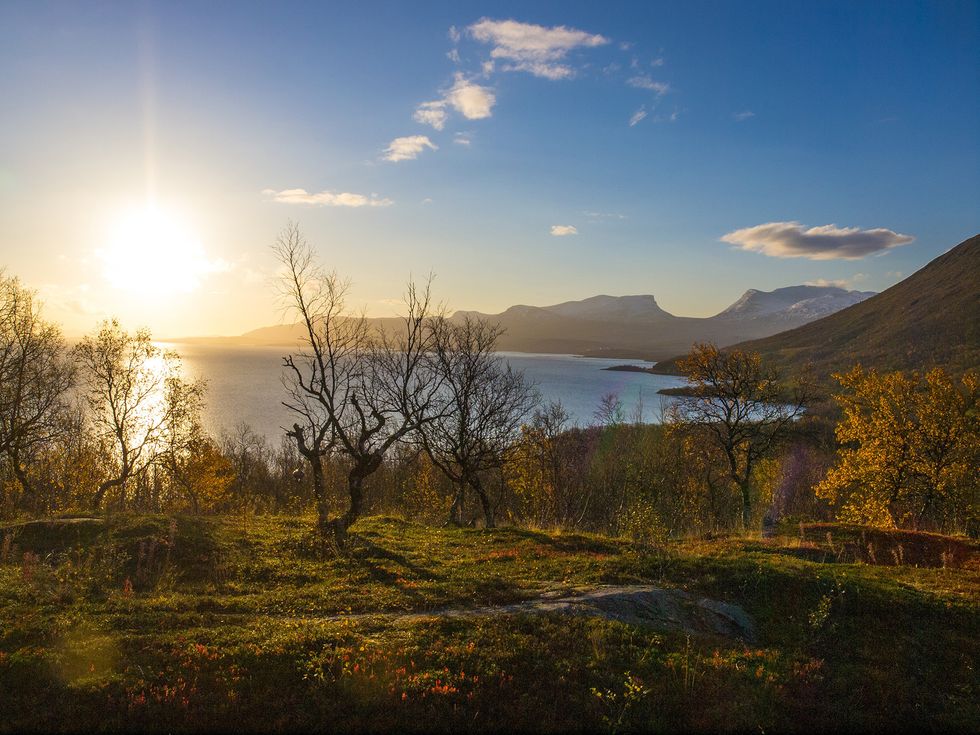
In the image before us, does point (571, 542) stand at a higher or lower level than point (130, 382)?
lower

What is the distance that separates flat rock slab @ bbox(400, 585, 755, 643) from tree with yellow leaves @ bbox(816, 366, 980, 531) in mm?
28886

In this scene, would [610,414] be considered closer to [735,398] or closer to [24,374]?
[735,398]

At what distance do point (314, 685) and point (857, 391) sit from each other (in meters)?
42.2

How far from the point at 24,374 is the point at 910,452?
60.0 metres

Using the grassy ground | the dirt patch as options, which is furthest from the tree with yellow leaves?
the grassy ground

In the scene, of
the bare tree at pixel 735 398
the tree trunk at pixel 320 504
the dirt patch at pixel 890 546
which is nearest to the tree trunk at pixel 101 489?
the tree trunk at pixel 320 504

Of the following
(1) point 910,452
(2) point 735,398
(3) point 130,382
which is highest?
(3) point 130,382

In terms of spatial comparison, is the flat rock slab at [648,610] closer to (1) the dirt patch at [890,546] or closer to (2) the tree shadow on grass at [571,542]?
(2) the tree shadow on grass at [571,542]

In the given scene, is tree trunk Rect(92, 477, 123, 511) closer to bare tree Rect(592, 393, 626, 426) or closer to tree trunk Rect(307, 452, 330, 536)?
tree trunk Rect(307, 452, 330, 536)

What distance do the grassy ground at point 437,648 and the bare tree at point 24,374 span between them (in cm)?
2520

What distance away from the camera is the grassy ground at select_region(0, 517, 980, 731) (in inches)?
304

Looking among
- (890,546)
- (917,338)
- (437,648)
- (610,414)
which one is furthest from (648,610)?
(917,338)

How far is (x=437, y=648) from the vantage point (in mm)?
9438

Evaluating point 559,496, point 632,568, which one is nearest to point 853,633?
point 632,568
